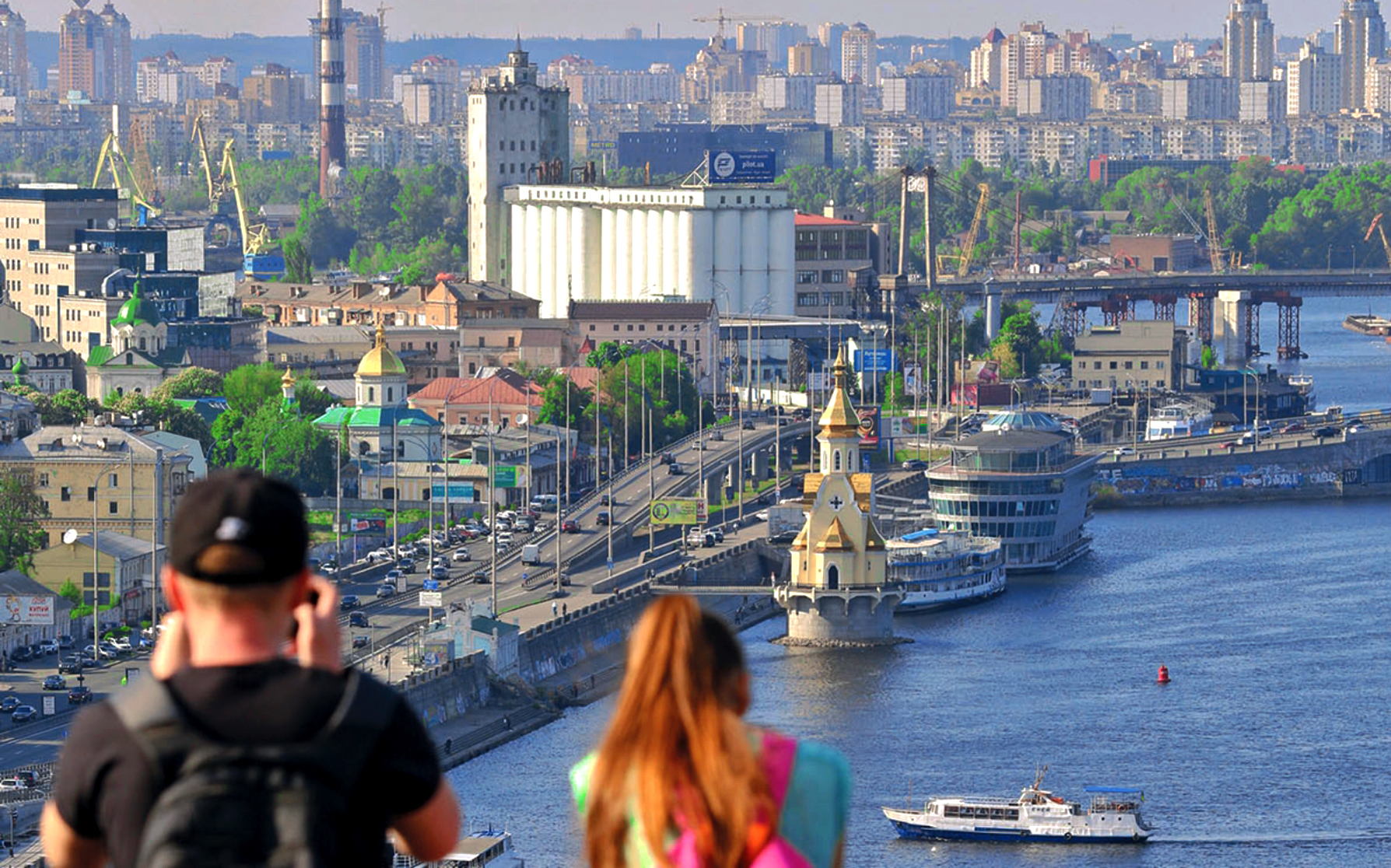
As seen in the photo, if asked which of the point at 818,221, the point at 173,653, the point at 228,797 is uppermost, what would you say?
the point at 818,221

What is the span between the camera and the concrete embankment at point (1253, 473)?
57.2 m

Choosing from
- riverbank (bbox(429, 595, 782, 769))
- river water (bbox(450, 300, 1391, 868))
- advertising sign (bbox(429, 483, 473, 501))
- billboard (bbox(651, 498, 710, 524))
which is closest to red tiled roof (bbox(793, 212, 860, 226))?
advertising sign (bbox(429, 483, 473, 501))

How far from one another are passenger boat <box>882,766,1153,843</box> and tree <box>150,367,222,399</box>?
97.7ft

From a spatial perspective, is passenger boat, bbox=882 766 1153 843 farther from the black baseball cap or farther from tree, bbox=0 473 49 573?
the black baseball cap

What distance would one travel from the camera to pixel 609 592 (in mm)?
40625

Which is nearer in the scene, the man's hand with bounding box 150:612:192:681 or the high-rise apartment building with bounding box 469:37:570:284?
the man's hand with bounding box 150:612:192:681

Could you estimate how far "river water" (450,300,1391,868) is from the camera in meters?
27.3

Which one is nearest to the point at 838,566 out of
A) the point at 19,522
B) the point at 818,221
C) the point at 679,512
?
the point at 679,512

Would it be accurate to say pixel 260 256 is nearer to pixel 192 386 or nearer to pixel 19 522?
pixel 192 386

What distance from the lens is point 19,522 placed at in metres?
39.5

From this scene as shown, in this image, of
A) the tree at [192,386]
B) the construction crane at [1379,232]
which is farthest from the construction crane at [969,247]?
the tree at [192,386]

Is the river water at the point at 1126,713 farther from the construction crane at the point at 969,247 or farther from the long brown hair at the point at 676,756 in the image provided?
the construction crane at the point at 969,247

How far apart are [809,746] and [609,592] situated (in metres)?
36.7

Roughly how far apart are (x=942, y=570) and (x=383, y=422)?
431 inches
